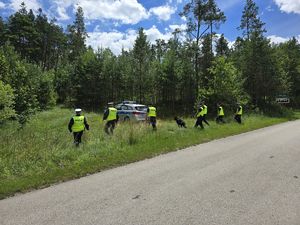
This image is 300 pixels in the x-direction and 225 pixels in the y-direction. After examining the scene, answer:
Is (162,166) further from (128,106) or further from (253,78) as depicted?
(253,78)

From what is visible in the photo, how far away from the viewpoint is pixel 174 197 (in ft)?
20.5

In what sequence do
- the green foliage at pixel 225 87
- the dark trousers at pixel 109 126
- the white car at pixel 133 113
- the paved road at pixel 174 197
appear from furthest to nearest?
the green foliage at pixel 225 87 < the white car at pixel 133 113 < the dark trousers at pixel 109 126 < the paved road at pixel 174 197

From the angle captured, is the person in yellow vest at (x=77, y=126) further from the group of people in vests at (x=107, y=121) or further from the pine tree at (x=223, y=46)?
the pine tree at (x=223, y=46)

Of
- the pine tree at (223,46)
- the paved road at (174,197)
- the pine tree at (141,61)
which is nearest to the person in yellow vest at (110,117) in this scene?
the paved road at (174,197)

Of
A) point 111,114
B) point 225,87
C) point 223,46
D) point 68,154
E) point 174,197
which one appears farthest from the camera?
point 223,46

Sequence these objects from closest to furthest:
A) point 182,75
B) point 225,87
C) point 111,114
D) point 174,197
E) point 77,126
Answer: point 174,197, point 77,126, point 111,114, point 225,87, point 182,75

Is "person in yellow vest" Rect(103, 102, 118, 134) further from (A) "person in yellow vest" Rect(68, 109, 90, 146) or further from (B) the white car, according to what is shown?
(B) the white car

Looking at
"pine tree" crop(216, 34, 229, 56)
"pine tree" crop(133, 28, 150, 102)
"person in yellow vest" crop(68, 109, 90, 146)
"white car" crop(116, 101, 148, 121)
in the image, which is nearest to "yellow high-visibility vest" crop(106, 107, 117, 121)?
"person in yellow vest" crop(68, 109, 90, 146)

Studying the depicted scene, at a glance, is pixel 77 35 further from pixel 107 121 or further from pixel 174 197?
pixel 174 197

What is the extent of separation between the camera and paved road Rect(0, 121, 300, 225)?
517 centimetres

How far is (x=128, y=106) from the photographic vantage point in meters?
25.2

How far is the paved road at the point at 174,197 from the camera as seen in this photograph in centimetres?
517

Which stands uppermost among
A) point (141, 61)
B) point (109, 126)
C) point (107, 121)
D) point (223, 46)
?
point (223, 46)

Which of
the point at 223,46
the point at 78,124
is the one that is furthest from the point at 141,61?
the point at 78,124
